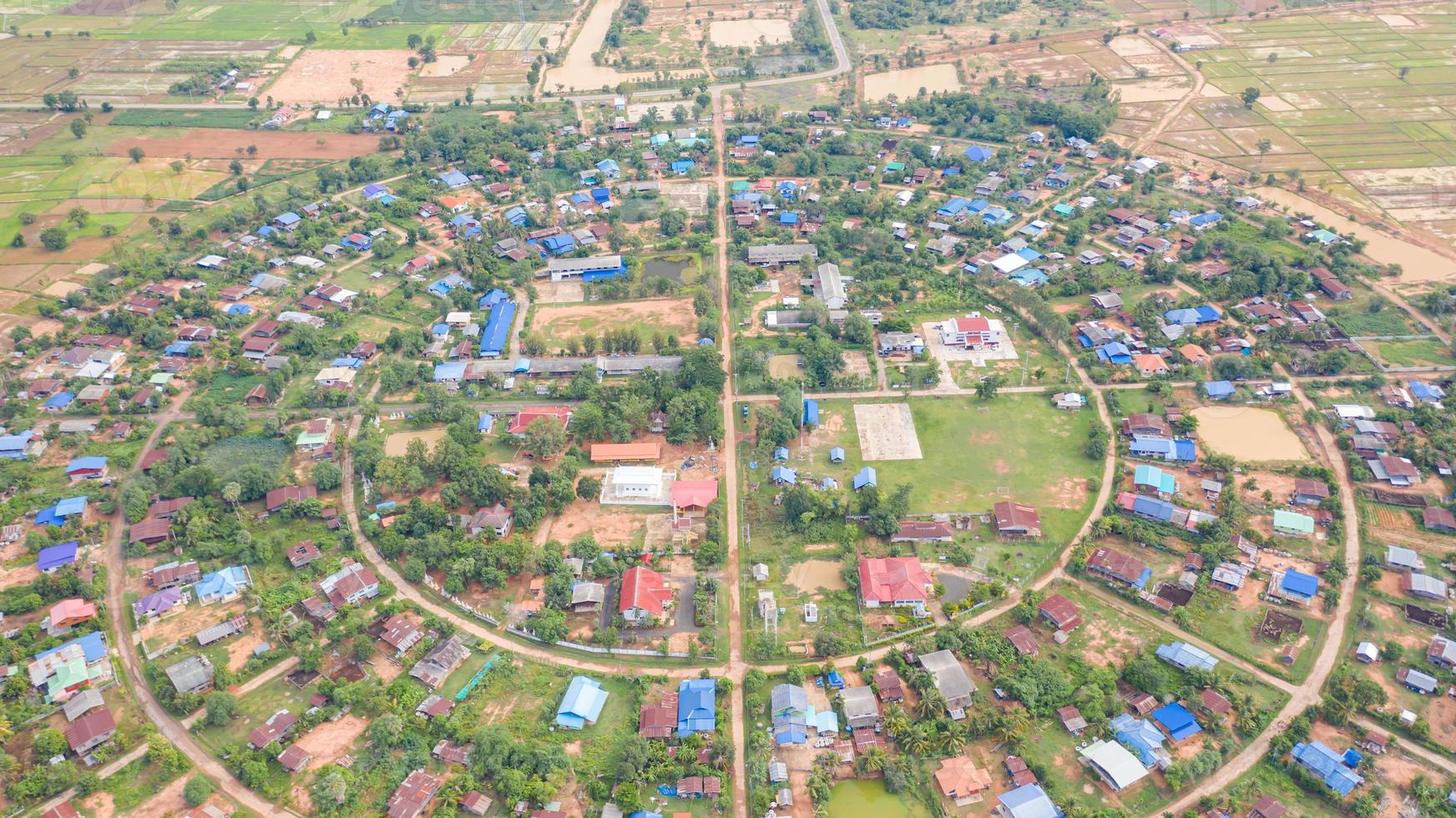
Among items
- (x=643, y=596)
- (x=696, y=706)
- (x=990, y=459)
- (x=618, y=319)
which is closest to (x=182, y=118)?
(x=618, y=319)

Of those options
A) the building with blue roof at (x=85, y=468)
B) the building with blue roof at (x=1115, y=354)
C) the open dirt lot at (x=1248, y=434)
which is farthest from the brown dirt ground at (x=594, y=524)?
the open dirt lot at (x=1248, y=434)

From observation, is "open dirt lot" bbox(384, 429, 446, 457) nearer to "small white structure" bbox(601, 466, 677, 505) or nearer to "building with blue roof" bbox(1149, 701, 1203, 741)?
"small white structure" bbox(601, 466, 677, 505)

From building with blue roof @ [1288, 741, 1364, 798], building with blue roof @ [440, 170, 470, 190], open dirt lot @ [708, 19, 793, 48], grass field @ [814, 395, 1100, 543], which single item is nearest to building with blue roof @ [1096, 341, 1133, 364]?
grass field @ [814, 395, 1100, 543]

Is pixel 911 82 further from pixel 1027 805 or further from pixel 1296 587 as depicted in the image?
pixel 1027 805

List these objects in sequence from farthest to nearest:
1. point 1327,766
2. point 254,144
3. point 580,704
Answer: point 254,144, point 580,704, point 1327,766

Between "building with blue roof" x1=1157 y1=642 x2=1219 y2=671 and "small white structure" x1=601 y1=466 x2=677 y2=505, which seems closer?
"building with blue roof" x1=1157 y1=642 x2=1219 y2=671

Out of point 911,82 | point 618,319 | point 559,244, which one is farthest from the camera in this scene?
point 911,82
